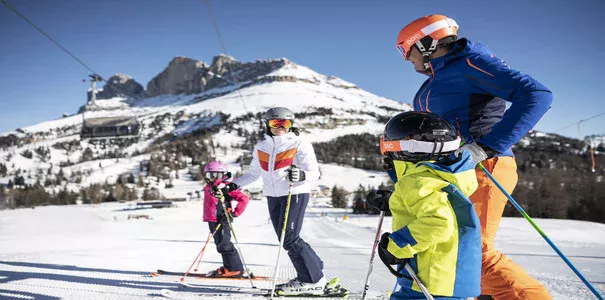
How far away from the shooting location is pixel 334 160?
108062 mm

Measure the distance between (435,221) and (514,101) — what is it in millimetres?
733

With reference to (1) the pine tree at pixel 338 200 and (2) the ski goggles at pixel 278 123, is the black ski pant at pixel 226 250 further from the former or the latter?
(1) the pine tree at pixel 338 200

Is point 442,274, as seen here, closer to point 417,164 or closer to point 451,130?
point 417,164

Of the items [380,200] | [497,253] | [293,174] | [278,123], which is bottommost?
[497,253]

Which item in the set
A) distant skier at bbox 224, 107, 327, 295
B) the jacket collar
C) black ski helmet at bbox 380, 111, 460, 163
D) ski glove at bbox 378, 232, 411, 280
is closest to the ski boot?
distant skier at bbox 224, 107, 327, 295

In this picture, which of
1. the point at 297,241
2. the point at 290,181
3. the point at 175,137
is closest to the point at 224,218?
the point at 297,241

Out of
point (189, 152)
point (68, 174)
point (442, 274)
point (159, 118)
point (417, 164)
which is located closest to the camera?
point (442, 274)

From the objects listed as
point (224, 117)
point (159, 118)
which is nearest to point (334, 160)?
point (224, 117)

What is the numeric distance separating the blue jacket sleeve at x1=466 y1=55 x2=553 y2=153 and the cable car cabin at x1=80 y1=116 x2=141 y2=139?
2778 centimetres

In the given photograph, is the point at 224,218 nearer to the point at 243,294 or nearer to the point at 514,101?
the point at 243,294

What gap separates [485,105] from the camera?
6.08 ft

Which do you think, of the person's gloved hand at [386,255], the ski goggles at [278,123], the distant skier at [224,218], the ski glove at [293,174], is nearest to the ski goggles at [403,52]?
the person's gloved hand at [386,255]

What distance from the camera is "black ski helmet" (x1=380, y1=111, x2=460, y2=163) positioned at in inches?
64.4

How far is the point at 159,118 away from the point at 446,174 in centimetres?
19873
